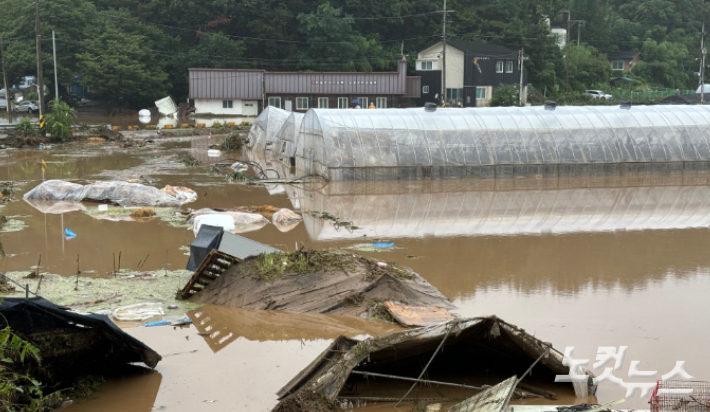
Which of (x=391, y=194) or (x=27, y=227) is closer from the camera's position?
(x=27, y=227)

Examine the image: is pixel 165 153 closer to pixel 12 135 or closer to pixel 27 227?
pixel 12 135

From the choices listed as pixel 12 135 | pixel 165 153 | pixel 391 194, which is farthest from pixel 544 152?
pixel 12 135

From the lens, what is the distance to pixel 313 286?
10859 mm

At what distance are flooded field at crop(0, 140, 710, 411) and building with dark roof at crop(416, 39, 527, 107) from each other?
1195 inches

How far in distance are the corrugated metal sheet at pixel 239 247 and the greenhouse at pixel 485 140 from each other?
11012 millimetres


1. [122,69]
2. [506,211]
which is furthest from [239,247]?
[122,69]

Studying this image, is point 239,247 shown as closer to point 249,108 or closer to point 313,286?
point 313,286

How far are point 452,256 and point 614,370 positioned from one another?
5.55 meters

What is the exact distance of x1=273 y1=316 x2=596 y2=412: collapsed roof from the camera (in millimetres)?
7500

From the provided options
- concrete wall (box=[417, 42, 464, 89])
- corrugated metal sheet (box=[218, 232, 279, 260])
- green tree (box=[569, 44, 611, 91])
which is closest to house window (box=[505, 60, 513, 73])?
concrete wall (box=[417, 42, 464, 89])

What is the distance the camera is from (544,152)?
24219 mm

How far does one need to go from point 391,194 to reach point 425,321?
11.1 meters

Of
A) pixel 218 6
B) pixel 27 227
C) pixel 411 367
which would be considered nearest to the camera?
pixel 411 367

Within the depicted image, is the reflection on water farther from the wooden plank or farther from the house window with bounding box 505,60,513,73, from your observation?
the house window with bounding box 505,60,513,73
